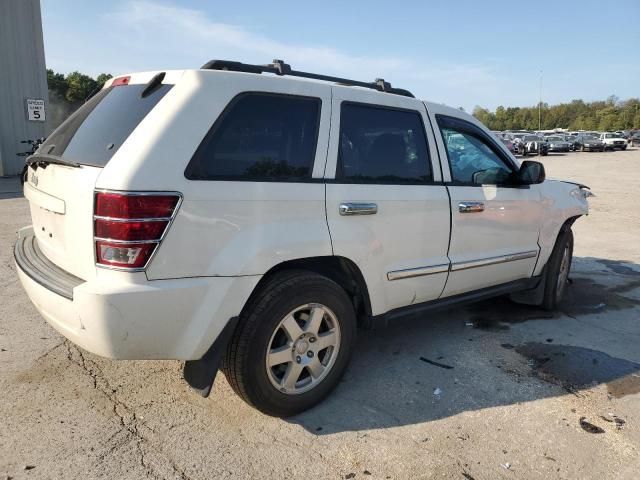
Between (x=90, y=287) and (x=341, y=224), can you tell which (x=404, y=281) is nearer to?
(x=341, y=224)

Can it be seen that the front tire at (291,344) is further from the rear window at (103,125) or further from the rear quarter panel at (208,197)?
the rear window at (103,125)

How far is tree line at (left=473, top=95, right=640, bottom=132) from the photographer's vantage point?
89.8m

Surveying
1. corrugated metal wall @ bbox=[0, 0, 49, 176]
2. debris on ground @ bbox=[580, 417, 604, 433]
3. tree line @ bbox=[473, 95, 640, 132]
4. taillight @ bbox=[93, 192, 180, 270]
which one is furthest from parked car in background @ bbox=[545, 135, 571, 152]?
tree line @ bbox=[473, 95, 640, 132]

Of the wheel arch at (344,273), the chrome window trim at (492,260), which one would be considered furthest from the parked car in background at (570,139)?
the wheel arch at (344,273)

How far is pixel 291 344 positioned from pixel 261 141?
1.14 meters

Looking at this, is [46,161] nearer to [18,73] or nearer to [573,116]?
[18,73]

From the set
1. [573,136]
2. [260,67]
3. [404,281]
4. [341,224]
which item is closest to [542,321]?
[404,281]

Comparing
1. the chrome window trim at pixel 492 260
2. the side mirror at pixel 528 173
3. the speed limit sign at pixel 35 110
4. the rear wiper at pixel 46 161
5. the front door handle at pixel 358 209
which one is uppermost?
the speed limit sign at pixel 35 110

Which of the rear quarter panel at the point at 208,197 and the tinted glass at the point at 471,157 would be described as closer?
the rear quarter panel at the point at 208,197

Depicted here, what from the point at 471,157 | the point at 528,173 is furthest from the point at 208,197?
the point at 528,173

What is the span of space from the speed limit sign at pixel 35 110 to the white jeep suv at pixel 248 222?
14445 mm

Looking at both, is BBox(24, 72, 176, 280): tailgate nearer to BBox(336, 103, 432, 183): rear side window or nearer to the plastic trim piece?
the plastic trim piece

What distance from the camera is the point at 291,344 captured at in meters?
2.90

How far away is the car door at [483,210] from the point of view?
12.2ft
